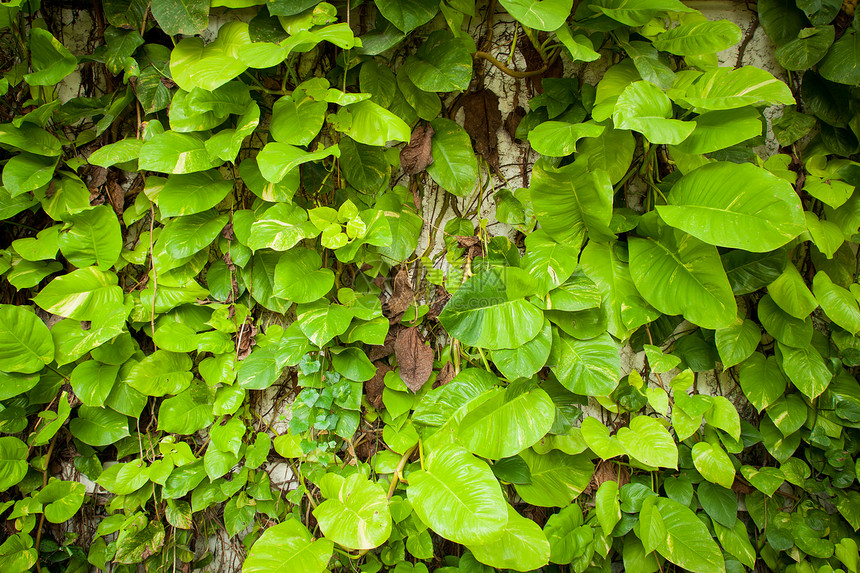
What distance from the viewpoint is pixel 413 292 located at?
4.11ft

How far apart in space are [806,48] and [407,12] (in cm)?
115

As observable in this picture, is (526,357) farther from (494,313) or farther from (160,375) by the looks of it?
(160,375)

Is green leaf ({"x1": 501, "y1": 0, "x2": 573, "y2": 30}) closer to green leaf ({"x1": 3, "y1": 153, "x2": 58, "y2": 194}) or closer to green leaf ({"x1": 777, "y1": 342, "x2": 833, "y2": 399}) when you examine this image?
green leaf ({"x1": 777, "y1": 342, "x2": 833, "y2": 399})

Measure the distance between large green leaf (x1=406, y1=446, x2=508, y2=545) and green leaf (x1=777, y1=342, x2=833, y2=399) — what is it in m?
1.01

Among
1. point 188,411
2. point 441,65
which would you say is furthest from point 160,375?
point 441,65

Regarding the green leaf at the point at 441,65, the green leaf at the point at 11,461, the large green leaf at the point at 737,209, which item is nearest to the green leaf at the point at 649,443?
the large green leaf at the point at 737,209

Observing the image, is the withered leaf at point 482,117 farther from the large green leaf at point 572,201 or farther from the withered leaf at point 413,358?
the withered leaf at point 413,358

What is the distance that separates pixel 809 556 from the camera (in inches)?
52.3

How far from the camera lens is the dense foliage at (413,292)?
1.07 metres

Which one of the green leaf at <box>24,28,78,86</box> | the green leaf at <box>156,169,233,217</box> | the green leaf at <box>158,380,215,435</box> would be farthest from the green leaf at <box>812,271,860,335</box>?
the green leaf at <box>24,28,78,86</box>

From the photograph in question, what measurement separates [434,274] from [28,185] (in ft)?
4.01

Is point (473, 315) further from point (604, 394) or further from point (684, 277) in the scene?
point (684, 277)

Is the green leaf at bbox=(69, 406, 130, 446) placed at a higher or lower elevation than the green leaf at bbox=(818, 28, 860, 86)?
lower

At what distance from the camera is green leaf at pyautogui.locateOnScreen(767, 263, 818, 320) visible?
1.16 meters
